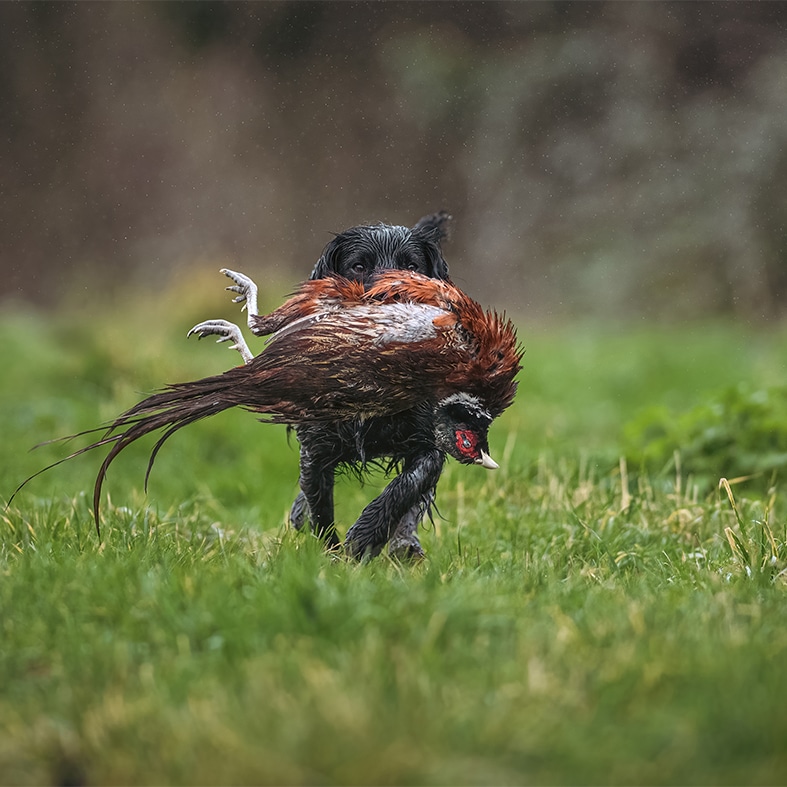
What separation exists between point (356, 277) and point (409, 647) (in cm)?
152

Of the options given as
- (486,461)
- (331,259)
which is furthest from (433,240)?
(486,461)

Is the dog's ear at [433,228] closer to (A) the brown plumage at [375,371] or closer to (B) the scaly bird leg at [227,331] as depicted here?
(A) the brown plumage at [375,371]

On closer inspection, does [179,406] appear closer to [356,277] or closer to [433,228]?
[356,277]

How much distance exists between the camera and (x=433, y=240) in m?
4.11

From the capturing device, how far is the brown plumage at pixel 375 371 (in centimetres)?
338

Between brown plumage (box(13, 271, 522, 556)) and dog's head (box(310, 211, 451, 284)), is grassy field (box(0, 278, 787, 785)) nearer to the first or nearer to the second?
brown plumage (box(13, 271, 522, 556))

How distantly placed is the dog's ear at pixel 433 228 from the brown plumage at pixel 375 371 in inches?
18.4

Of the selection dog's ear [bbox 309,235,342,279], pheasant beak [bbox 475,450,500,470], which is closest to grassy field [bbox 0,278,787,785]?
pheasant beak [bbox 475,450,500,470]

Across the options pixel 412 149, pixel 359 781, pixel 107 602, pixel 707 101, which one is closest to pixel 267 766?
pixel 359 781

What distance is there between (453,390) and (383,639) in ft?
2.98

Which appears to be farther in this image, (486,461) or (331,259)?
(331,259)

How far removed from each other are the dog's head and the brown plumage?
0.92 feet

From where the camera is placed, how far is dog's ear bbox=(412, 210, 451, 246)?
4.08 m

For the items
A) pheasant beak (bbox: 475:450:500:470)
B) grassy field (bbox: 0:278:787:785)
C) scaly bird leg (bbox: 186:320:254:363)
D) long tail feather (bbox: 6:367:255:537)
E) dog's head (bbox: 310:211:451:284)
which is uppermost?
dog's head (bbox: 310:211:451:284)
